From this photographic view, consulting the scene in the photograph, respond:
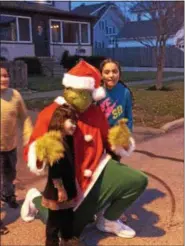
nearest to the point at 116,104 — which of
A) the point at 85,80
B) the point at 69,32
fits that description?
the point at 85,80

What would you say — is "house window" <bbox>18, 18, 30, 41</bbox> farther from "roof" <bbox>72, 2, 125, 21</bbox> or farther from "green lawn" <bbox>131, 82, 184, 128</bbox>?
"roof" <bbox>72, 2, 125, 21</bbox>

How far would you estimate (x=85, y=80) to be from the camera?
3.19 m

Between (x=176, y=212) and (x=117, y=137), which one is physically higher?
(x=117, y=137)

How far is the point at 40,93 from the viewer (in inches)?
520

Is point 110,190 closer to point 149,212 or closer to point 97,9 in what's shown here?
point 149,212

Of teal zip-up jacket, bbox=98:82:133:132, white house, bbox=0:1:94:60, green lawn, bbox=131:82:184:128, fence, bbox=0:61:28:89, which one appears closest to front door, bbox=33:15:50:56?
white house, bbox=0:1:94:60

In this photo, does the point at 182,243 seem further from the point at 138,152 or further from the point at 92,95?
the point at 138,152

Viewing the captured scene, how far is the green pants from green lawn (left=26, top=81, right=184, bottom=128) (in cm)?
501

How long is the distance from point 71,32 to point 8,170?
25.9 meters

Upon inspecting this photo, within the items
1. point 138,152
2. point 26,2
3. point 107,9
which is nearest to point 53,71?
point 26,2

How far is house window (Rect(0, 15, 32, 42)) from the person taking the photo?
25031 millimetres

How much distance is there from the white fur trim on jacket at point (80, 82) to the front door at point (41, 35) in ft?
78.6

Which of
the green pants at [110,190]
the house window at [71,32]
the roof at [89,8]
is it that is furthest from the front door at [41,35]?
the roof at [89,8]

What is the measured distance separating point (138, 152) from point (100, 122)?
3.27 m
